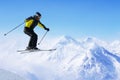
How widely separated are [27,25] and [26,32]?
3.10ft

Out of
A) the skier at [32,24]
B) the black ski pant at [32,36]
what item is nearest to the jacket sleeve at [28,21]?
the skier at [32,24]

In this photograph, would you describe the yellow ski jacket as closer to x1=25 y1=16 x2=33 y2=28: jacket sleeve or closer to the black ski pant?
x1=25 y1=16 x2=33 y2=28: jacket sleeve

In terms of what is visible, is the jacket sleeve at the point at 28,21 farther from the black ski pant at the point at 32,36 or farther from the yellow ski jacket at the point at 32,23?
the black ski pant at the point at 32,36

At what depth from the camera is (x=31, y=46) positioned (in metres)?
27.2

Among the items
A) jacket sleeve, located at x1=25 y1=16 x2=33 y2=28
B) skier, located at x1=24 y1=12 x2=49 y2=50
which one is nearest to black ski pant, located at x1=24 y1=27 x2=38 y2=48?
skier, located at x1=24 y1=12 x2=49 y2=50

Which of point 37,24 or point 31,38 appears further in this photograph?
point 31,38

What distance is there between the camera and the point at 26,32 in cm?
2584

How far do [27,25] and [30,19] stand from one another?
689 mm

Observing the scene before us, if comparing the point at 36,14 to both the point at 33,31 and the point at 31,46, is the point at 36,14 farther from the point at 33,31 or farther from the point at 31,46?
the point at 31,46

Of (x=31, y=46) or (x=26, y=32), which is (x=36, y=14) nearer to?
(x=26, y=32)

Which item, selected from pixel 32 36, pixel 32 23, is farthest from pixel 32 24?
pixel 32 36

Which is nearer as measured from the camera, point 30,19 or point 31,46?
point 30,19

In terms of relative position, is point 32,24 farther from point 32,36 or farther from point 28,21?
point 32,36

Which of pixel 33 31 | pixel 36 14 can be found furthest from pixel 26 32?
pixel 36 14
